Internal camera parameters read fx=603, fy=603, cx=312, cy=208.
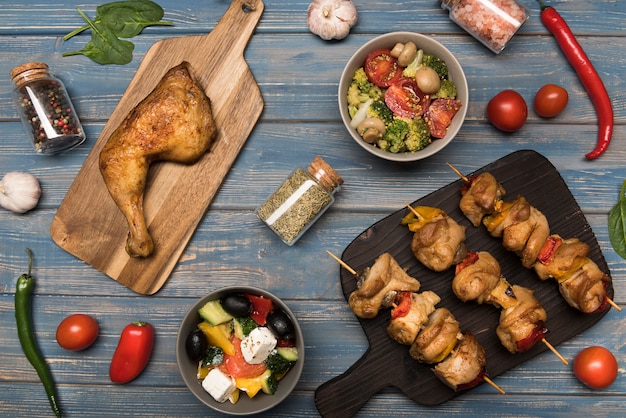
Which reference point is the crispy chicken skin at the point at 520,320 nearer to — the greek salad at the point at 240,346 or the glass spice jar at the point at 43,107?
the greek salad at the point at 240,346

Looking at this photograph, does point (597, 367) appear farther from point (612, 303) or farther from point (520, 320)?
point (520, 320)

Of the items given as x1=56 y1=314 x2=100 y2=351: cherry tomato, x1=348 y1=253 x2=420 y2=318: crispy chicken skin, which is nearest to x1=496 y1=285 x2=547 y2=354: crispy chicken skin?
x1=348 y1=253 x2=420 y2=318: crispy chicken skin

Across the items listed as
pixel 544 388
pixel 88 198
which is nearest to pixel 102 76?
pixel 88 198

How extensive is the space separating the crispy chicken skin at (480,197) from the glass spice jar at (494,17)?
0.71 m

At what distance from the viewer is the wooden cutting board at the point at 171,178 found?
306 centimetres

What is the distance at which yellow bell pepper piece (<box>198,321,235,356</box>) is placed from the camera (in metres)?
2.83

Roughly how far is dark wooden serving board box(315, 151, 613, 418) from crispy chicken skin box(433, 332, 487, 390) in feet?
0.59

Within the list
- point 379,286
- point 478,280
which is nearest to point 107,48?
point 379,286

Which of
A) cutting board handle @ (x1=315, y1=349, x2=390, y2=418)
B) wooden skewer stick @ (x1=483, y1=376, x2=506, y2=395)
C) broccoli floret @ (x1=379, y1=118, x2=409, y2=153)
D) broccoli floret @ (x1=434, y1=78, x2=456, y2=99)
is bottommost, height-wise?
cutting board handle @ (x1=315, y1=349, x2=390, y2=418)

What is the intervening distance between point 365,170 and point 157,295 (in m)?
1.26

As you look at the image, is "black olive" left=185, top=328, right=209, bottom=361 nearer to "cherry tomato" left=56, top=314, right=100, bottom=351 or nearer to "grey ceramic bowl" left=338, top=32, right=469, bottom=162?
"cherry tomato" left=56, top=314, right=100, bottom=351

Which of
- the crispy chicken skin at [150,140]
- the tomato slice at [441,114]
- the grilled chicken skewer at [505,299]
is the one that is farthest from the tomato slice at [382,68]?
the grilled chicken skewer at [505,299]

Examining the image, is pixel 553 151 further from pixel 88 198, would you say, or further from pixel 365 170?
pixel 88 198

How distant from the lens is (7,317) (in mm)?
3178
